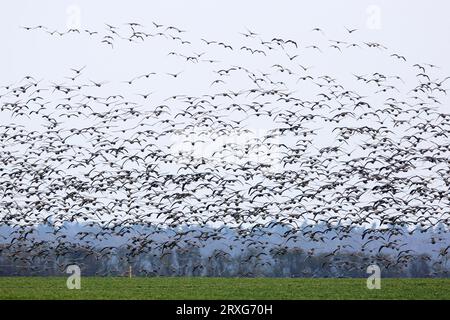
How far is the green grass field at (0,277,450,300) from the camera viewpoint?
40.2 metres

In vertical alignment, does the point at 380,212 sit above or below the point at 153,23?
below

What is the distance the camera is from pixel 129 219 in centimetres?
5975

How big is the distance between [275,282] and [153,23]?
14.9m

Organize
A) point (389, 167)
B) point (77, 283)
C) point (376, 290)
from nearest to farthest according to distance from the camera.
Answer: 1. point (376, 290)
2. point (77, 283)
3. point (389, 167)

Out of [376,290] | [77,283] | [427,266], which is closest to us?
[376,290]

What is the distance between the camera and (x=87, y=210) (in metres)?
64.2

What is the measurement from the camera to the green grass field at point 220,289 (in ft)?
132

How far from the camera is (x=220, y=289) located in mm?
44625

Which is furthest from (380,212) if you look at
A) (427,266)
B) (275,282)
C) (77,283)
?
(427,266)

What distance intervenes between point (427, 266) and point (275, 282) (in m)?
105
